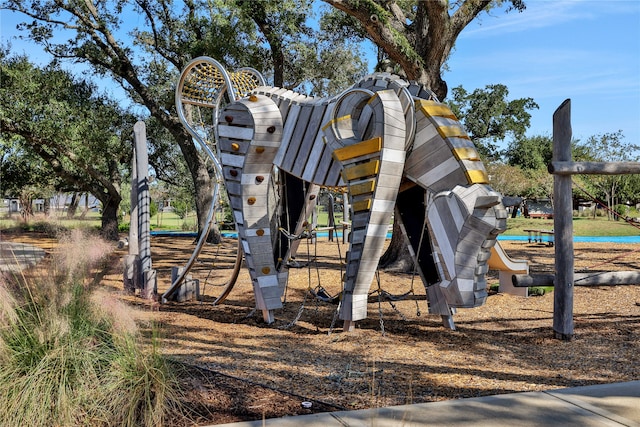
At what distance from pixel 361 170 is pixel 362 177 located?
0.08 m

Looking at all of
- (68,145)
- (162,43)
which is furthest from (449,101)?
(68,145)

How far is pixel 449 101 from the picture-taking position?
29.3 m

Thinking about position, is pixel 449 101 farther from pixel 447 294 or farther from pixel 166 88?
pixel 447 294

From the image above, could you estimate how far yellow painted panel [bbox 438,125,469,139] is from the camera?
5.89 metres

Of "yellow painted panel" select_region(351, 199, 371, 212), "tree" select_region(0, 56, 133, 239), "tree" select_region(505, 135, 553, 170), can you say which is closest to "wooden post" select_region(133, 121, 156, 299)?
"yellow painted panel" select_region(351, 199, 371, 212)

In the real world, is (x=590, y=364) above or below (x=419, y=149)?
below

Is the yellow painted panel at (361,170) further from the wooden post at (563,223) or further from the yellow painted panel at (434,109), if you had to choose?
the wooden post at (563,223)

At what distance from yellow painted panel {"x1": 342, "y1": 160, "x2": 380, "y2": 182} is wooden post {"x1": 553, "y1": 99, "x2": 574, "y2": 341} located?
203cm

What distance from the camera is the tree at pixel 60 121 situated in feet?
59.5

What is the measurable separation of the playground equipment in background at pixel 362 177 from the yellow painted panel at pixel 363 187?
1 centimetres

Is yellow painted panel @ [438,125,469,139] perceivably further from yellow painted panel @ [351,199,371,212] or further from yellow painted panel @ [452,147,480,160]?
yellow painted panel @ [351,199,371,212]

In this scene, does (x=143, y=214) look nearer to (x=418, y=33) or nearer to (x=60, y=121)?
(x=418, y=33)

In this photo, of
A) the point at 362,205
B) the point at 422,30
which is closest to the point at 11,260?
the point at 362,205

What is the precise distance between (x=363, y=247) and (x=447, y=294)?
3.63 feet
